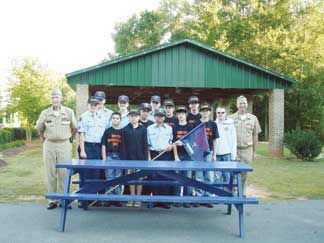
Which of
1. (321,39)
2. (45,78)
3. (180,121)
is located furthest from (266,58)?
(180,121)

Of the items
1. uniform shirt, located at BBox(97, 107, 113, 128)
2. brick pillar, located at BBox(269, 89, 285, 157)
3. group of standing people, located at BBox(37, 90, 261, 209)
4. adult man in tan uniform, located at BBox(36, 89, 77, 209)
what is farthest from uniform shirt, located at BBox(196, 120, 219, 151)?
brick pillar, located at BBox(269, 89, 285, 157)

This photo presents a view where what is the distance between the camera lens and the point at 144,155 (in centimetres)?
704

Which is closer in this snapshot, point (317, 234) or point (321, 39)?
point (317, 234)

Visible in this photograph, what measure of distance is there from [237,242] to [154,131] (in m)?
2.54

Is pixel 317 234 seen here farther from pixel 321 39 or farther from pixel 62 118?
pixel 321 39

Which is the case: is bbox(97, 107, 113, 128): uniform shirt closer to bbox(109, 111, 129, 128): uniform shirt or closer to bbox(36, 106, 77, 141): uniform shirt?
bbox(109, 111, 129, 128): uniform shirt

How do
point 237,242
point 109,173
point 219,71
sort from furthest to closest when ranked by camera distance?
point 219,71 < point 109,173 < point 237,242

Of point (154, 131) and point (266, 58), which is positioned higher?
point (266, 58)

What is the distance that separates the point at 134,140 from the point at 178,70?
11501 mm

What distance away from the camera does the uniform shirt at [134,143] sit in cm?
697

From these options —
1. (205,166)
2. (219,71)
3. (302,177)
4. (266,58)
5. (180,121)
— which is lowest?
(302,177)

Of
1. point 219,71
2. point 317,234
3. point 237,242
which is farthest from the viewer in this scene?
point 219,71

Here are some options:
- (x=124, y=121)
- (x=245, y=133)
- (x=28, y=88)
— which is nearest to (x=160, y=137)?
(x=124, y=121)

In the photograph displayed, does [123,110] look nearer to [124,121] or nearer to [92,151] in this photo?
[124,121]
